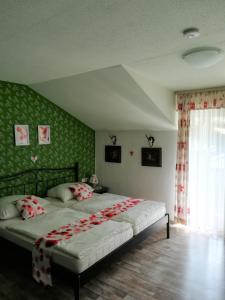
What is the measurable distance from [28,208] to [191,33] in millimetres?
2895

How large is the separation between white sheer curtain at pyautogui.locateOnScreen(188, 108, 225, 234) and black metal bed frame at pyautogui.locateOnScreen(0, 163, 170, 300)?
737mm

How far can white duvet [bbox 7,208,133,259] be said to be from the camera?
2.33 meters

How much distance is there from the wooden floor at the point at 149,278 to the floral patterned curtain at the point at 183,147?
777mm

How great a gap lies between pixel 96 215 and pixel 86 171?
6.70ft

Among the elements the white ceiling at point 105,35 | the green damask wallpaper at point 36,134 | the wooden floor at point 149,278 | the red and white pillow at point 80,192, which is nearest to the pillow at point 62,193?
the red and white pillow at point 80,192

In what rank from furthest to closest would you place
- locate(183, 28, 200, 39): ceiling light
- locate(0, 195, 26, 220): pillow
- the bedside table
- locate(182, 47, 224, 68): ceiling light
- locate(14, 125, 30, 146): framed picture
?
the bedside table < locate(14, 125, 30, 146): framed picture < locate(0, 195, 26, 220): pillow < locate(182, 47, 224, 68): ceiling light < locate(183, 28, 200, 39): ceiling light

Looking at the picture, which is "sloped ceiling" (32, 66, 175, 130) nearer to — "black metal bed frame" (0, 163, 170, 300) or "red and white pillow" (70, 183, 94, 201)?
"black metal bed frame" (0, 163, 170, 300)

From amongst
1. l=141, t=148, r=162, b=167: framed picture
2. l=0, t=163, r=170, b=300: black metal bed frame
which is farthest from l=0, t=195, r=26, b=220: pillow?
l=141, t=148, r=162, b=167: framed picture

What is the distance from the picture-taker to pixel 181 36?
1922 millimetres

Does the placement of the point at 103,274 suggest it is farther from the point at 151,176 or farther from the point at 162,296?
the point at 151,176

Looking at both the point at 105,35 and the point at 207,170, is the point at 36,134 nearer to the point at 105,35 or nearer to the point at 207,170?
the point at 105,35

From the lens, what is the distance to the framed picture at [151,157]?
450 cm

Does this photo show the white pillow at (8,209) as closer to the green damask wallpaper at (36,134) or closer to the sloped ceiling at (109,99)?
the green damask wallpaper at (36,134)

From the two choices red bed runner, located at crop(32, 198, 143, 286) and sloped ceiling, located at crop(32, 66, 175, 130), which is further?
sloped ceiling, located at crop(32, 66, 175, 130)
